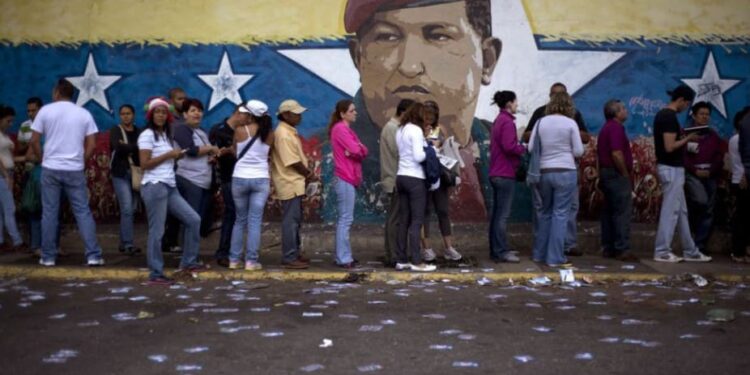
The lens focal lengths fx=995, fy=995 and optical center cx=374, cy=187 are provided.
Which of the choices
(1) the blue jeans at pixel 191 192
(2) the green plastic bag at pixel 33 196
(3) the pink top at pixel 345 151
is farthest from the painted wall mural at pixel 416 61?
(3) the pink top at pixel 345 151

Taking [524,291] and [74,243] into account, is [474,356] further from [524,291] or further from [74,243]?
[74,243]

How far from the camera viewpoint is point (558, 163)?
10617 mm

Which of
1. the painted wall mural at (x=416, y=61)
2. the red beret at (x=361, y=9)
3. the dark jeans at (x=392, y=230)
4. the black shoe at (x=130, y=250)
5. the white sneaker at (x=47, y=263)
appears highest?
the red beret at (x=361, y=9)

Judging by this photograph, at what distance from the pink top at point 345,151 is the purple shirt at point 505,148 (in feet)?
4.87

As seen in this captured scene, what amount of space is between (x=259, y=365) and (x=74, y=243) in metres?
6.94

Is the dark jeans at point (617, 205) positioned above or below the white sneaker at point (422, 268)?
above

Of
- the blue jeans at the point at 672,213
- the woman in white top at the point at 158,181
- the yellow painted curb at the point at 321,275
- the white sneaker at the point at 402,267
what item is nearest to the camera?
the woman in white top at the point at 158,181

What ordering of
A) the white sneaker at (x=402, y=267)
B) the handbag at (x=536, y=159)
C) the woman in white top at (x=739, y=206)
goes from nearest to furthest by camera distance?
the white sneaker at (x=402, y=267) → the handbag at (x=536, y=159) → the woman in white top at (x=739, y=206)

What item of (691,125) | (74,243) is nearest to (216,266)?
(74,243)

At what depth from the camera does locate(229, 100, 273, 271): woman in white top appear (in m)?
10.2

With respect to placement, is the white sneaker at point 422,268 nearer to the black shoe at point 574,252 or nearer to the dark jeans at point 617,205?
the black shoe at point 574,252

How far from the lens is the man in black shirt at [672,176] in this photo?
10.9 m

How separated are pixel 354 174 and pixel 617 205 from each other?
301 cm

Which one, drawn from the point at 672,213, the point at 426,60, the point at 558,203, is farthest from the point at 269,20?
the point at 672,213
